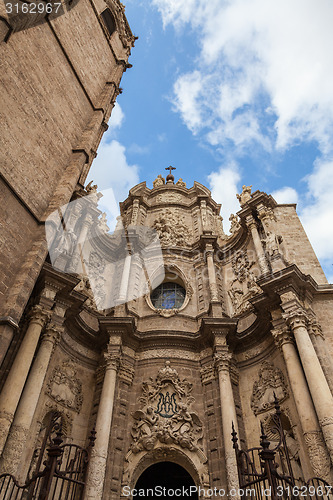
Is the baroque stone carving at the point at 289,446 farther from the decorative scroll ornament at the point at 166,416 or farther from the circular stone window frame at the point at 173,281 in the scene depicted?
the circular stone window frame at the point at 173,281

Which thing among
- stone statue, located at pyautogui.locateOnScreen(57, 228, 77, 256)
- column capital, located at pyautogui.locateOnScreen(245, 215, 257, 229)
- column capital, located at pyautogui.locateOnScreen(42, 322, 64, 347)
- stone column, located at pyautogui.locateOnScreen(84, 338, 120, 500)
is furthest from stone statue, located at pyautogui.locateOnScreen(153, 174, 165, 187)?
column capital, located at pyautogui.locateOnScreen(42, 322, 64, 347)

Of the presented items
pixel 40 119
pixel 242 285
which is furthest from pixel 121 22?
pixel 242 285

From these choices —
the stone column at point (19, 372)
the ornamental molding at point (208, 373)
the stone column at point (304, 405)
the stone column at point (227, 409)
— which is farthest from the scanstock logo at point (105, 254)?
the stone column at point (304, 405)

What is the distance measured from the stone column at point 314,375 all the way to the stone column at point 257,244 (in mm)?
2615

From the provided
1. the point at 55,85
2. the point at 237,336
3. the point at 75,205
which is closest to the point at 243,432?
the point at 237,336

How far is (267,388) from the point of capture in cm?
1122

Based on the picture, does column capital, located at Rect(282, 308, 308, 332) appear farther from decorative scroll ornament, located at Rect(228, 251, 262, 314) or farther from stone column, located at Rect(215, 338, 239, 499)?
decorative scroll ornament, located at Rect(228, 251, 262, 314)

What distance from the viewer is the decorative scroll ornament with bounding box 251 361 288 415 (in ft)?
35.4

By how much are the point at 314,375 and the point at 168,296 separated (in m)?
7.17

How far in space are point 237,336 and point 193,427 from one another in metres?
3.16

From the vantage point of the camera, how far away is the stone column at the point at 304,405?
837 centimetres

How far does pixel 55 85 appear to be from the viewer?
14.4m

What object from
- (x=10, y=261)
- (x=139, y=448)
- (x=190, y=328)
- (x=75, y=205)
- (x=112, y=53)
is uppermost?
(x=112, y=53)

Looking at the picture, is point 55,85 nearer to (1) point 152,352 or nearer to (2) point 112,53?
(2) point 112,53
